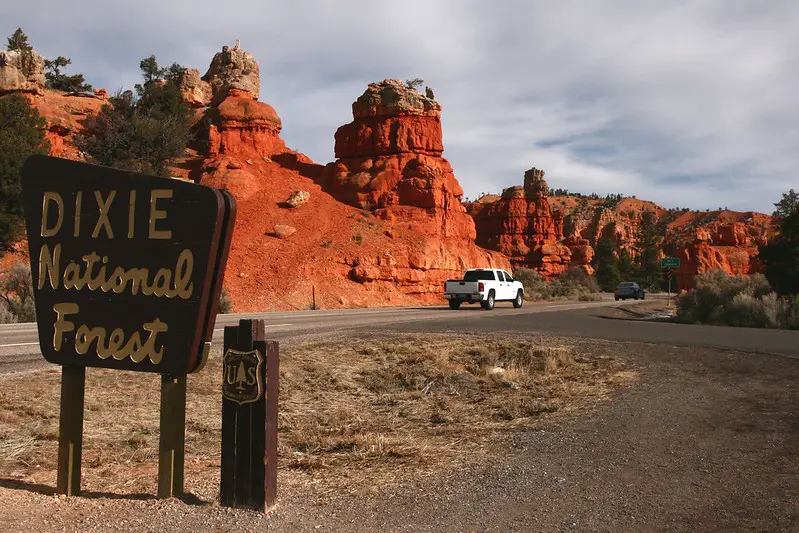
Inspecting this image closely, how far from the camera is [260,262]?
135 feet

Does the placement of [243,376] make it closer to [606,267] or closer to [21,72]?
[21,72]

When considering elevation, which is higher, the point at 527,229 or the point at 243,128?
the point at 243,128

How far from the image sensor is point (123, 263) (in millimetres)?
5195

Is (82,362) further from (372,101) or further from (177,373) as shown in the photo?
(372,101)

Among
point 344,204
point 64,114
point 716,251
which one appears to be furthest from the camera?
point 716,251

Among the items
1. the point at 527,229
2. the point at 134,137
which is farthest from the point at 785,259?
the point at 527,229

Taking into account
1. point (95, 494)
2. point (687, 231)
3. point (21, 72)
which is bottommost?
point (95, 494)

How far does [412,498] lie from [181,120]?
174ft

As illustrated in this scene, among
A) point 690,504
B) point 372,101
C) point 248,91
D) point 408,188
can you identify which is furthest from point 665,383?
point 248,91

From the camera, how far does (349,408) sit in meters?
9.82

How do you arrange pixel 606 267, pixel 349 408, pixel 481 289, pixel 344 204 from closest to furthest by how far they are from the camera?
pixel 349 408 → pixel 481 289 → pixel 344 204 → pixel 606 267

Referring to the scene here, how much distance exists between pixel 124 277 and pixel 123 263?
0.12m

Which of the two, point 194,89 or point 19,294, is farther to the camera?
point 194,89

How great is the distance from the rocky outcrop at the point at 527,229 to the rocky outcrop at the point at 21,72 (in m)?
49.4
